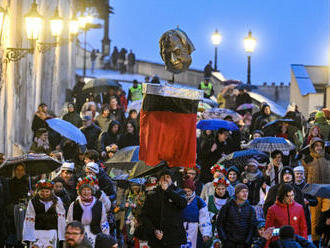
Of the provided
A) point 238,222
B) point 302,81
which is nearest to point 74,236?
point 238,222

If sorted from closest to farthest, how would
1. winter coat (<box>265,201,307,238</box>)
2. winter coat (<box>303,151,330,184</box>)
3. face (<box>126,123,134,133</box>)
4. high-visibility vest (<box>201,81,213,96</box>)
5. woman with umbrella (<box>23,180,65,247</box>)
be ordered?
winter coat (<box>265,201,307,238</box>)
woman with umbrella (<box>23,180,65,247</box>)
winter coat (<box>303,151,330,184</box>)
face (<box>126,123,134,133</box>)
high-visibility vest (<box>201,81,213,96</box>)

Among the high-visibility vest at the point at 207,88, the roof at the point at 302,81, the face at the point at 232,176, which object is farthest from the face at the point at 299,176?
the roof at the point at 302,81

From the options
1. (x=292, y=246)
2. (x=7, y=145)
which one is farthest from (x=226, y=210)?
(x=7, y=145)

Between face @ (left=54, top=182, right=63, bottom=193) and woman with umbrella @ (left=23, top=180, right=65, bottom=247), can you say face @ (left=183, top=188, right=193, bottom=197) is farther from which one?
face @ (left=54, top=182, right=63, bottom=193)

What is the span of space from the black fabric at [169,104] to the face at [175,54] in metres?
0.65

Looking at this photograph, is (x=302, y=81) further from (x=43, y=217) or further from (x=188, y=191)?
(x=43, y=217)

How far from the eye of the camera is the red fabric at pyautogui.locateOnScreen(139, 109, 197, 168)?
15.4 meters

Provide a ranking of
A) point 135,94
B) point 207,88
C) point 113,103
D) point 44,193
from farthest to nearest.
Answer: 1. point 207,88
2. point 135,94
3. point 113,103
4. point 44,193

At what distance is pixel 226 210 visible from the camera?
15555 mm

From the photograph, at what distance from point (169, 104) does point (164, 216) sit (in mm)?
1626

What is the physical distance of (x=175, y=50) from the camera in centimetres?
1577

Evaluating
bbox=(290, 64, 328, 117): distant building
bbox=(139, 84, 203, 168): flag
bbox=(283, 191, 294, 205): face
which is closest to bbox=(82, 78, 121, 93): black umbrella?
bbox=(290, 64, 328, 117): distant building

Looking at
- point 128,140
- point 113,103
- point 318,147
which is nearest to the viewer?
point 318,147

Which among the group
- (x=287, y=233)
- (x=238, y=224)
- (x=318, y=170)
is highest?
(x=318, y=170)
